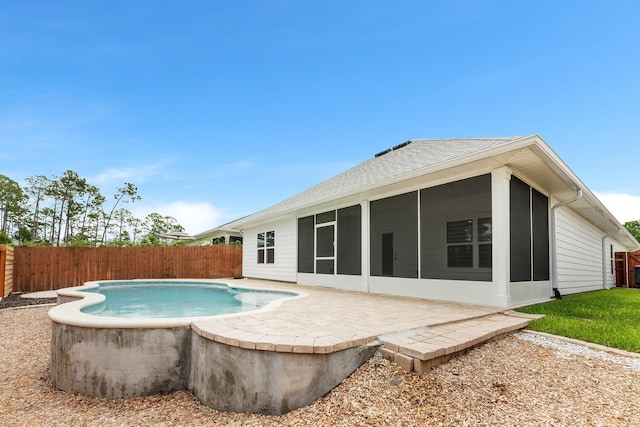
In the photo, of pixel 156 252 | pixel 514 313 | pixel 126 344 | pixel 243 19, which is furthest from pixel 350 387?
pixel 156 252

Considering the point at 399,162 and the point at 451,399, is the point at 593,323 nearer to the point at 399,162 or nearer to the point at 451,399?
the point at 451,399

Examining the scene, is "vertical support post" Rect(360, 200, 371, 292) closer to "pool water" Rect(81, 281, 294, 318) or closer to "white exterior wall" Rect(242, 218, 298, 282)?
"pool water" Rect(81, 281, 294, 318)

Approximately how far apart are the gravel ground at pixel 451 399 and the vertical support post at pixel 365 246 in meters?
4.49

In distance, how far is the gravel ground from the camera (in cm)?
253

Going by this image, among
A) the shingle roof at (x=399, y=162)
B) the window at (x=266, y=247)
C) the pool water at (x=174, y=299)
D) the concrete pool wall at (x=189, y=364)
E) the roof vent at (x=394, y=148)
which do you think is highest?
the roof vent at (x=394, y=148)

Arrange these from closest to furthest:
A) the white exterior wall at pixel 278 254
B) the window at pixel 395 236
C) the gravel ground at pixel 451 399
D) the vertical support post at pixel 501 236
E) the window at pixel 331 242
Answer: the gravel ground at pixel 451 399
the vertical support post at pixel 501 236
the window at pixel 395 236
the window at pixel 331 242
the white exterior wall at pixel 278 254

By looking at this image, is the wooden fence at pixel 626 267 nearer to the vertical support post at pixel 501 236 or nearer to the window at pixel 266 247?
the vertical support post at pixel 501 236

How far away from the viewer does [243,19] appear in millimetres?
10492

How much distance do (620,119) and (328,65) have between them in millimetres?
10299

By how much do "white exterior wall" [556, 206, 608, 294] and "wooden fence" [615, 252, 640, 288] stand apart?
13.2 ft

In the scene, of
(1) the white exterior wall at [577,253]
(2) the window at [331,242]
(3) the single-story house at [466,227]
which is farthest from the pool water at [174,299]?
(1) the white exterior wall at [577,253]

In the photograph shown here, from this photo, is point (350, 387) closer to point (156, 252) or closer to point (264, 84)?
point (264, 84)

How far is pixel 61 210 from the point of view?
1086 inches

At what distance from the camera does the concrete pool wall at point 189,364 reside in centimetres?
299
